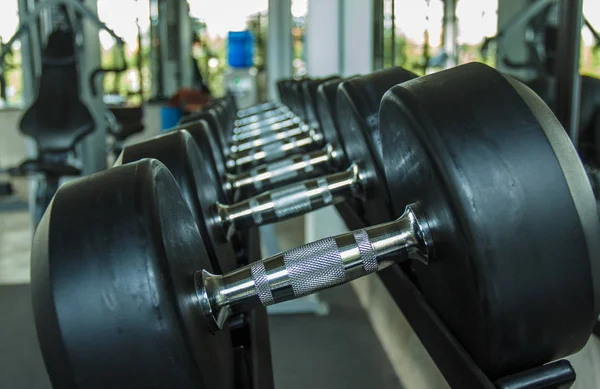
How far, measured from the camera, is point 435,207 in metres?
0.47

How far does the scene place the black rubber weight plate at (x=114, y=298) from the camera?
39cm

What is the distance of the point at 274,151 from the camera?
1279 millimetres

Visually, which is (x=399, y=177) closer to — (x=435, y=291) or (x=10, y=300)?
(x=435, y=291)

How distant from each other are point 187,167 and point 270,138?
81 cm

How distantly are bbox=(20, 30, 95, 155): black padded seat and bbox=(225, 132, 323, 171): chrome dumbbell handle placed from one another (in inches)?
108

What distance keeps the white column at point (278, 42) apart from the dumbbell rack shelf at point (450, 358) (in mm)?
4781

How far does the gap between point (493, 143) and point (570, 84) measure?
0.56 m

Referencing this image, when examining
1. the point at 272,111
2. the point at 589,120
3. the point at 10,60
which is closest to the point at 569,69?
the point at 589,120

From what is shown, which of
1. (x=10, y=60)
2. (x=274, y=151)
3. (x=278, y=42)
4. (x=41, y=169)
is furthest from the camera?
(x=10, y=60)

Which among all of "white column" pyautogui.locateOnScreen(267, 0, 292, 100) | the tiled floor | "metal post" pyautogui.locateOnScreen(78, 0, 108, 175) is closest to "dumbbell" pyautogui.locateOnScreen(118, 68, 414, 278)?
the tiled floor

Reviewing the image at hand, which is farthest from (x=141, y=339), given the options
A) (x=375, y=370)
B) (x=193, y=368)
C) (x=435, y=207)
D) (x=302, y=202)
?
(x=375, y=370)

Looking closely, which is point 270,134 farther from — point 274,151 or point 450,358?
point 450,358

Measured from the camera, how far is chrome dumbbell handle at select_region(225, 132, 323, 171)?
1.26m

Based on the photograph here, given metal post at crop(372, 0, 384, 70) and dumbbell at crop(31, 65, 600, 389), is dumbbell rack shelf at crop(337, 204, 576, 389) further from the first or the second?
metal post at crop(372, 0, 384, 70)
